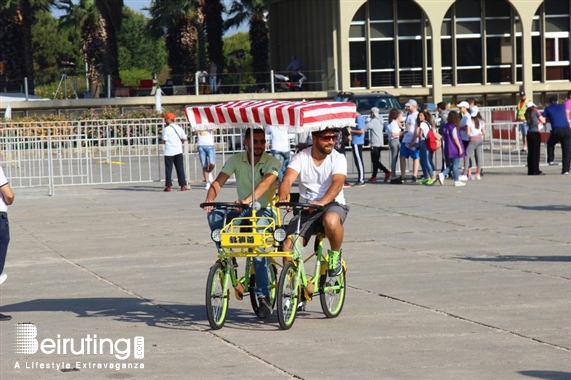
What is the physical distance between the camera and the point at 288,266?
9109mm

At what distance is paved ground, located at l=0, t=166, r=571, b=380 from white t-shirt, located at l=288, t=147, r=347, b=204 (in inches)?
44.1

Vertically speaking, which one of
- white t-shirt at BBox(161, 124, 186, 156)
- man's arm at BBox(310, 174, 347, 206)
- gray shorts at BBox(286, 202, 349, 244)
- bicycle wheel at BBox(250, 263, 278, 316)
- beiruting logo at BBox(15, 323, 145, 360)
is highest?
white t-shirt at BBox(161, 124, 186, 156)

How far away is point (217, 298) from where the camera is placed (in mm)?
9156

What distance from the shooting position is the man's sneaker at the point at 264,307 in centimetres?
952

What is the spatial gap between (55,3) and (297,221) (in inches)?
1812

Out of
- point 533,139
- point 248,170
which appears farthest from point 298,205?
point 533,139

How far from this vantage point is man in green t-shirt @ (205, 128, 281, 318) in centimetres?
943

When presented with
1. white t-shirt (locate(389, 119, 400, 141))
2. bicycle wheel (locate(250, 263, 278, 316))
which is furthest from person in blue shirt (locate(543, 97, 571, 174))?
bicycle wheel (locate(250, 263, 278, 316))

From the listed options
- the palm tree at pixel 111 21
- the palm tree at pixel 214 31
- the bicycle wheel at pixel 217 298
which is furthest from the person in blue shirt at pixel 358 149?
the palm tree at pixel 214 31

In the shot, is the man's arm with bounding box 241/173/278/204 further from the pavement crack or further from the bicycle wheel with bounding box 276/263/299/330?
the pavement crack

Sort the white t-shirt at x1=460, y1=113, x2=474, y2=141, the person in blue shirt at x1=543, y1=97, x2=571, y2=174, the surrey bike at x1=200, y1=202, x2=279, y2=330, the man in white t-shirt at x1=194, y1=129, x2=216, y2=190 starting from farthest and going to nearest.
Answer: the person in blue shirt at x1=543, y1=97, x2=571, y2=174
the white t-shirt at x1=460, y1=113, x2=474, y2=141
the man in white t-shirt at x1=194, y1=129, x2=216, y2=190
the surrey bike at x1=200, y1=202, x2=279, y2=330

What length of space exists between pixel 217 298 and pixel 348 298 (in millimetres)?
1985

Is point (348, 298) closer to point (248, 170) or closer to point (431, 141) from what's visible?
point (248, 170)

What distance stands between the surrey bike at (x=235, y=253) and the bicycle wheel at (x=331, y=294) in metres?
0.42
